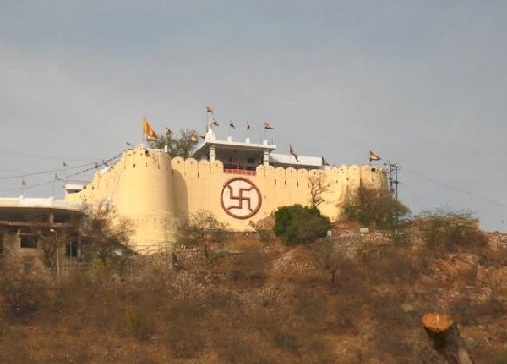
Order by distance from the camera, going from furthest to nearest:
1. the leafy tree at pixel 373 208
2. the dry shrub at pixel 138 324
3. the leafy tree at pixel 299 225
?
the leafy tree at pixel 373 208, the leafy tree at pixel 299 225, the dry shrub at pixel 138 324

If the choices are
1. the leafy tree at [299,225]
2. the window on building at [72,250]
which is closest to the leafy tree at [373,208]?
the leafy tree at [299,225]

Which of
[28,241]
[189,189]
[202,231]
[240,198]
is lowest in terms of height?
[28,241]

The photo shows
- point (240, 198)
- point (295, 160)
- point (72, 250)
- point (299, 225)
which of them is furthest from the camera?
point (295, 160)

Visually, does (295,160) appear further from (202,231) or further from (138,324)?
(138,324)

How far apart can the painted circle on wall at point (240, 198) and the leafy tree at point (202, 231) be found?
5.66 feet

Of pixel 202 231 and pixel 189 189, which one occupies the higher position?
pixel 189 189

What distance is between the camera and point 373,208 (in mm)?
44281

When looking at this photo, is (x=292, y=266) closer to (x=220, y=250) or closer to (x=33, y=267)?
(x=220, y=250)

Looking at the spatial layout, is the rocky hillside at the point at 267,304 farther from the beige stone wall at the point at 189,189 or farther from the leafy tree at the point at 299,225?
the beige stone wall at the point at 189,189

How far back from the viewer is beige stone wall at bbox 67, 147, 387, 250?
40.9 metres

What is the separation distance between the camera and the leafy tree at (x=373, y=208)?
143ft

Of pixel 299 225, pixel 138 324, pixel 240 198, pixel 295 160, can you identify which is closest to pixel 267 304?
pixel 138 324

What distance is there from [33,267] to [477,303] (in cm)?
1968

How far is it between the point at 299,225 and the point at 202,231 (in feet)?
16.1
